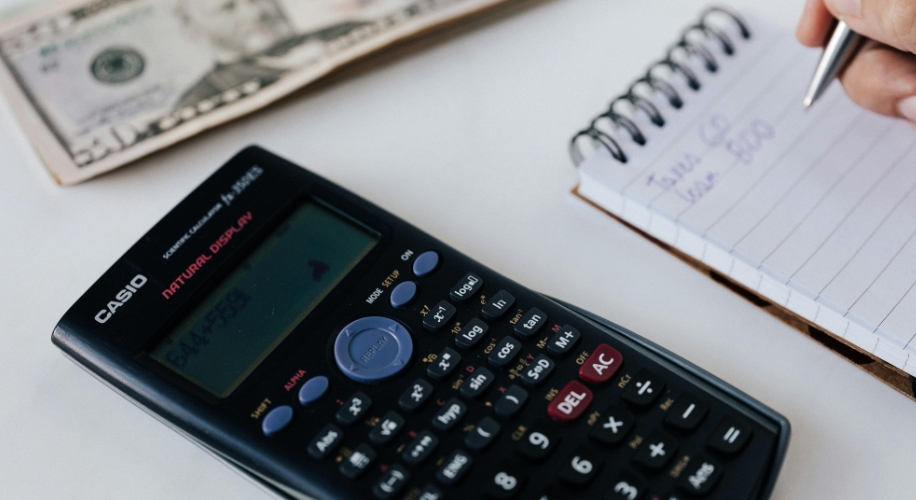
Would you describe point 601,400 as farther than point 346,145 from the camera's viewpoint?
No

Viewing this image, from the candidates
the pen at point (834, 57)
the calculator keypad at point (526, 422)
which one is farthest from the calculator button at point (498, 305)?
the pen at point (834, 57)

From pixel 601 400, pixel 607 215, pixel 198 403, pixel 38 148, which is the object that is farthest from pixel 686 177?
pixel 38 148

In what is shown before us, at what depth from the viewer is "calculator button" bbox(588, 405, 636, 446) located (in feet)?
1.13

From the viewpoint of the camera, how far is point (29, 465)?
393 mm

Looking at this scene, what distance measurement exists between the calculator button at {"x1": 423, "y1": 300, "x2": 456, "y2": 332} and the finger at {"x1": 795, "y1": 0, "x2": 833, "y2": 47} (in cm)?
27

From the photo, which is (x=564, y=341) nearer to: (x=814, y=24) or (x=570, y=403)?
(x=570, y=403)

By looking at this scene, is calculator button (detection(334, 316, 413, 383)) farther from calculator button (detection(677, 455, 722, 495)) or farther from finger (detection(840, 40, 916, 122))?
finger (detection(840, 40, 916, 122))

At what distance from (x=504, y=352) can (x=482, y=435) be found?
4cm

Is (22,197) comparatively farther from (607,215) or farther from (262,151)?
(607,215)

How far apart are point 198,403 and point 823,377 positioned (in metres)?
0.30

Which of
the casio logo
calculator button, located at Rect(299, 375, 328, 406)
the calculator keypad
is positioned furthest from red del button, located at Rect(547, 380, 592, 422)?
the casio logo

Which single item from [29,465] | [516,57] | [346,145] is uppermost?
[516,57]

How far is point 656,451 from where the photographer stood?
34cm

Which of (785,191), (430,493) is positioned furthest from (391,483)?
(785,191)
